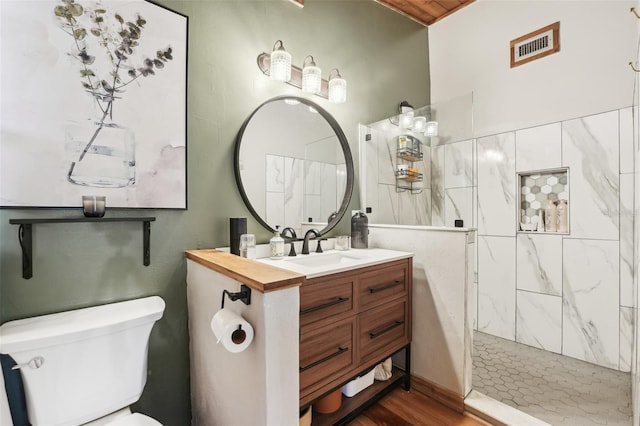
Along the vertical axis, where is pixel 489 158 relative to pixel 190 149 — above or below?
above

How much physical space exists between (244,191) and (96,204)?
699 mm

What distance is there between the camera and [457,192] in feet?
8.07

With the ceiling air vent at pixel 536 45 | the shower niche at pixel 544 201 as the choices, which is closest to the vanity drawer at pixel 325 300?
the shower niche at pixel 544 201

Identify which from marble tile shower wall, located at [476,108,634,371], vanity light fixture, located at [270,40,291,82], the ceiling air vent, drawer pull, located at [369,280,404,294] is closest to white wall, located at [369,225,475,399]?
drawer pull, located at [369,280,404,294]

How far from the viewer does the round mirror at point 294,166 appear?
1700 mm

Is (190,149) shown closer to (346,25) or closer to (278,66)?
(278,66)

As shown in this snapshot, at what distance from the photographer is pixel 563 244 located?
222 centimetres

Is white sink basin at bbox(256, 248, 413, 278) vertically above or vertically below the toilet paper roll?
above

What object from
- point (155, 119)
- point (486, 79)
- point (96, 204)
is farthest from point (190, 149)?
point (486, 79)

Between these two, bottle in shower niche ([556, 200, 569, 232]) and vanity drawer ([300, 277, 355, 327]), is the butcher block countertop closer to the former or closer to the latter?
vanity drawer ([300, 277, 355, 327])

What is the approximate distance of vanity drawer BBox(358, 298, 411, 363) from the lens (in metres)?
1.50

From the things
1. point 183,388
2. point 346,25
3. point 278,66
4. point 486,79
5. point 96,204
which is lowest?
point 183,388

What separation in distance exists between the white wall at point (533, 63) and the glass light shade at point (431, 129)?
574 millimetres

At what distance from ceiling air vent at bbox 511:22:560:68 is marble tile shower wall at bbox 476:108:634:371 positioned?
23.9 inches
